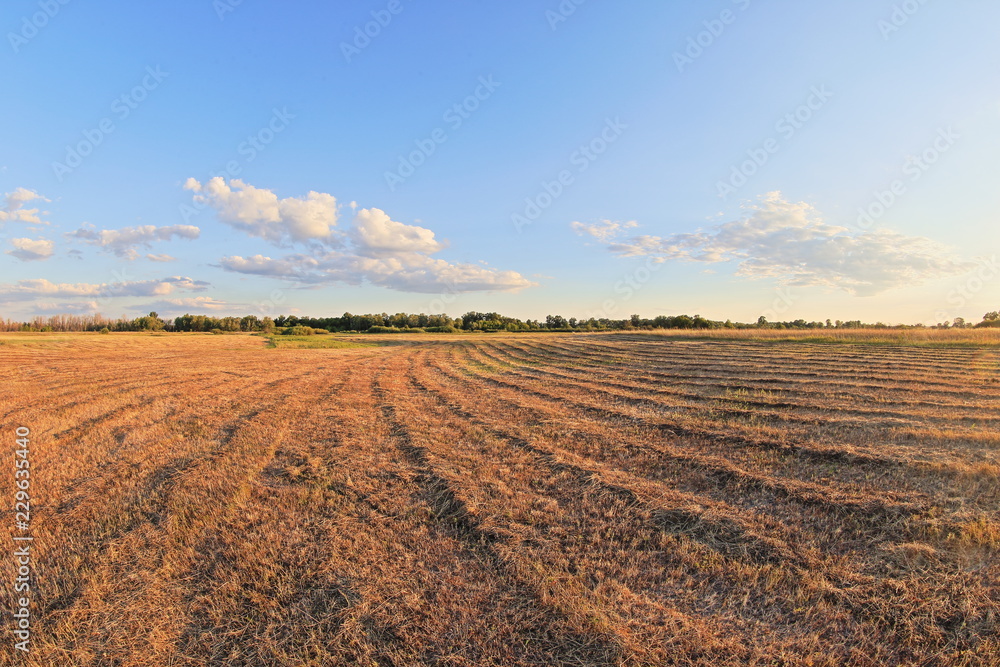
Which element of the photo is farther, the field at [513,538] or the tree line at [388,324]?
the tree line at [388,324]

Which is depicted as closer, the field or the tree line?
the field

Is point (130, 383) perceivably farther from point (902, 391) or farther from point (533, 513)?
point (902, 391)

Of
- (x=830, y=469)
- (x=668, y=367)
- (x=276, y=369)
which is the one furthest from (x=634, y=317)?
(x=830, y=469)

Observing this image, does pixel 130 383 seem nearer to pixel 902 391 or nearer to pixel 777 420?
pixel 777 420

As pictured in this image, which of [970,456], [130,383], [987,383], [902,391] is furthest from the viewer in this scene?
[130,383]

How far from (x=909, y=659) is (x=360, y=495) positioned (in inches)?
206

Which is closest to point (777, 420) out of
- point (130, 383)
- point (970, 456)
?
point (970, 456)

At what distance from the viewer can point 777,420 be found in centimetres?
895

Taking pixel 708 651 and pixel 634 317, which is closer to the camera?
pixel 708 651

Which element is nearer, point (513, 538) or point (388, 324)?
point (513, 538)

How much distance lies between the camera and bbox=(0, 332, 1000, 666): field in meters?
2.89

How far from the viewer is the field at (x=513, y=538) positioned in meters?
2.89

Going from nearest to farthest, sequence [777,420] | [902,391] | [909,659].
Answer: [909,659] → [777,420] → [902,391]

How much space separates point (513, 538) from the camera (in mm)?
4180
